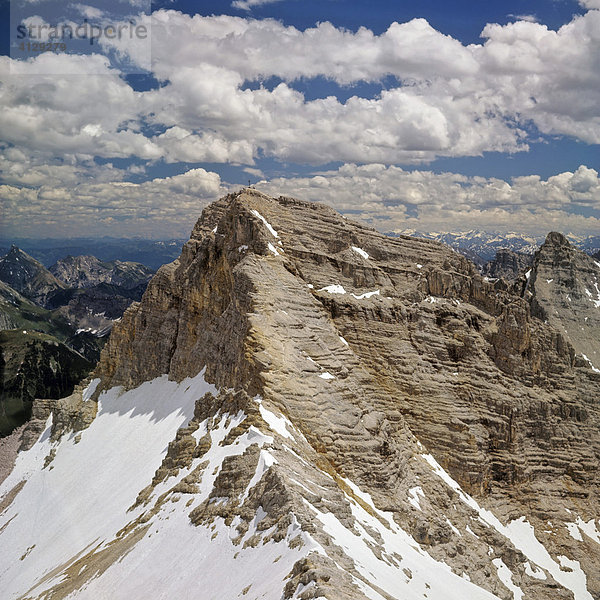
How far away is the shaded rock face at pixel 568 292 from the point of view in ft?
474

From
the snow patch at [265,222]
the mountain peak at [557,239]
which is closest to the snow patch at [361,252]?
the snow patch at [265,222]

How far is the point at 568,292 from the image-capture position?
15450cm

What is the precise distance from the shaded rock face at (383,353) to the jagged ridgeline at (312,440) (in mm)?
359

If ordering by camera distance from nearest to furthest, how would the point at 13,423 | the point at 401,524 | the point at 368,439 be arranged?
the point at 401,524 → the point at 368,439 → the point at 13,423

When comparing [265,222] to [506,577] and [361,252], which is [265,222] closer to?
[361,252]

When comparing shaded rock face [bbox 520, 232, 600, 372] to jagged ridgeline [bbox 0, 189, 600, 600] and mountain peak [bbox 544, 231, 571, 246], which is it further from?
jagged ridgeline [bbox 0, 189, 600, 600]

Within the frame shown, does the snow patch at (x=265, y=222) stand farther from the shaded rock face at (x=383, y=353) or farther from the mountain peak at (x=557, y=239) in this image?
the mountain peak at (x=557, y=239)

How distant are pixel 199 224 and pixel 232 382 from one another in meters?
50.5

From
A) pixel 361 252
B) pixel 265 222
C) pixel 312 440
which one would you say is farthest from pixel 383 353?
pixel 312 440

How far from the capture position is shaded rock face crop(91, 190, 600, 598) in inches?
2453

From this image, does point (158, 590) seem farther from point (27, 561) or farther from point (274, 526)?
point (27, 561)

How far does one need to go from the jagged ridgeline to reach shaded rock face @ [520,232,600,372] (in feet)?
146

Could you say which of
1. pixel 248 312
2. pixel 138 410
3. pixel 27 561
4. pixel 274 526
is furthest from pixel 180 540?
pixel 138 410

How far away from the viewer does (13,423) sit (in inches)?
7283
